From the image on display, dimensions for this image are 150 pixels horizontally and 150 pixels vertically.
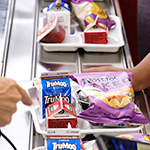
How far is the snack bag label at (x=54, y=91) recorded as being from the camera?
4.29 ft

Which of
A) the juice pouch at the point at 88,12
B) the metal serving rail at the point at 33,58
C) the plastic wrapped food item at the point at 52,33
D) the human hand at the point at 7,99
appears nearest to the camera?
the human hand at the point at 7,99

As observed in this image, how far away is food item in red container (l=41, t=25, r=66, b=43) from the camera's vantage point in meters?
1.78

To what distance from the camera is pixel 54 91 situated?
1.31 m

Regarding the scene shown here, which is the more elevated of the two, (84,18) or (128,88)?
(84,18)

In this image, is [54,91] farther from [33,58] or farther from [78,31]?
[78,31]

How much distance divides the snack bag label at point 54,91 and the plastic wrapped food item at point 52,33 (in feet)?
1.67

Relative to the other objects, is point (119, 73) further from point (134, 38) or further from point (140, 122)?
point (134, 38)

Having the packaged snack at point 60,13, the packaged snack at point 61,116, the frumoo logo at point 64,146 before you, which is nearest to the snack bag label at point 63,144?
the frumoo logo at point 64,146

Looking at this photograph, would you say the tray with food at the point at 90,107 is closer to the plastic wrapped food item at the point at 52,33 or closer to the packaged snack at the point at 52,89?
the packaged snack at the point at 52,89

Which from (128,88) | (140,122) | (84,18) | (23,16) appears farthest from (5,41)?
(140,122)

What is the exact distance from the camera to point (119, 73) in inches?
59.9

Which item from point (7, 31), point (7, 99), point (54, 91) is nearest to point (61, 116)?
point (54, 91)

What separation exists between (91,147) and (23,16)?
1.29 meters

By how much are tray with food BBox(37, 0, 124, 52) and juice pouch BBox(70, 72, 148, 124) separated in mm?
467
